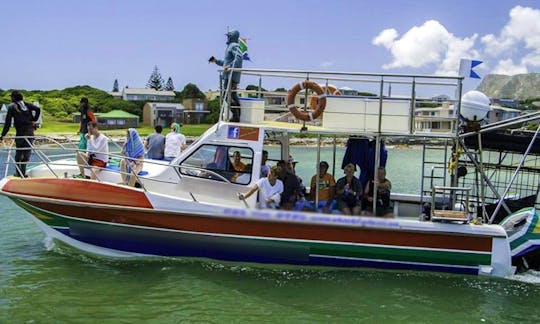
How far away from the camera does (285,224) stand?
24.9ft

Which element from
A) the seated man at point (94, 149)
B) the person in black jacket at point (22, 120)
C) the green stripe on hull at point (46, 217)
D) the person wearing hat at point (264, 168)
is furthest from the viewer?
the person in black jacket at point (22, 120)

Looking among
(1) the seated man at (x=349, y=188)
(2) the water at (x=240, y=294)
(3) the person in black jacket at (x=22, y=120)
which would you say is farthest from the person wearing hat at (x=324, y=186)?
(3) the person in black jacket at (x=22, y=120)

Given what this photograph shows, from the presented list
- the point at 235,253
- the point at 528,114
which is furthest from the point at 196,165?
the point at 528,114

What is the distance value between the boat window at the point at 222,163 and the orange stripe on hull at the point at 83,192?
899 millimetres

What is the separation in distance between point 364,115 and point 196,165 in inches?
109

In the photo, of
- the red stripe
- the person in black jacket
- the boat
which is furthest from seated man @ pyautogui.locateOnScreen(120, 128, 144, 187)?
the person in black jacket

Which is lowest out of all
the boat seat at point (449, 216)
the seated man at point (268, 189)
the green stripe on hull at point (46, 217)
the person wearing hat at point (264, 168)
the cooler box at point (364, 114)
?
the green stripe on hull at point (46, 217)

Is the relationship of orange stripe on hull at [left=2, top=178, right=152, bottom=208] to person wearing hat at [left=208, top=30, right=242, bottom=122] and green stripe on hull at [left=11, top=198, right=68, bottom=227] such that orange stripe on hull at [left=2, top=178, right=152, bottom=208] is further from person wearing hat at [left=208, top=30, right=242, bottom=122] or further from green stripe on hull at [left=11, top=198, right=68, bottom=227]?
person wearing hat at [left=208, top=30, right=242, bottom=122]

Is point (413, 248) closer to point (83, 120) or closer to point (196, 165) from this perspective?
point (196, 165)

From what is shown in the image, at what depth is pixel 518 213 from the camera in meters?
7.89

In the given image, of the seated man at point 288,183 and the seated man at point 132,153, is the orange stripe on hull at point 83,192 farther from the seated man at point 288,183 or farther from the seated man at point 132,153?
the seated man at point 288,183

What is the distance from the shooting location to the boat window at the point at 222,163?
8.16m

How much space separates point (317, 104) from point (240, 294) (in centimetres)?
314

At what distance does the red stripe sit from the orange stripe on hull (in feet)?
0.52
